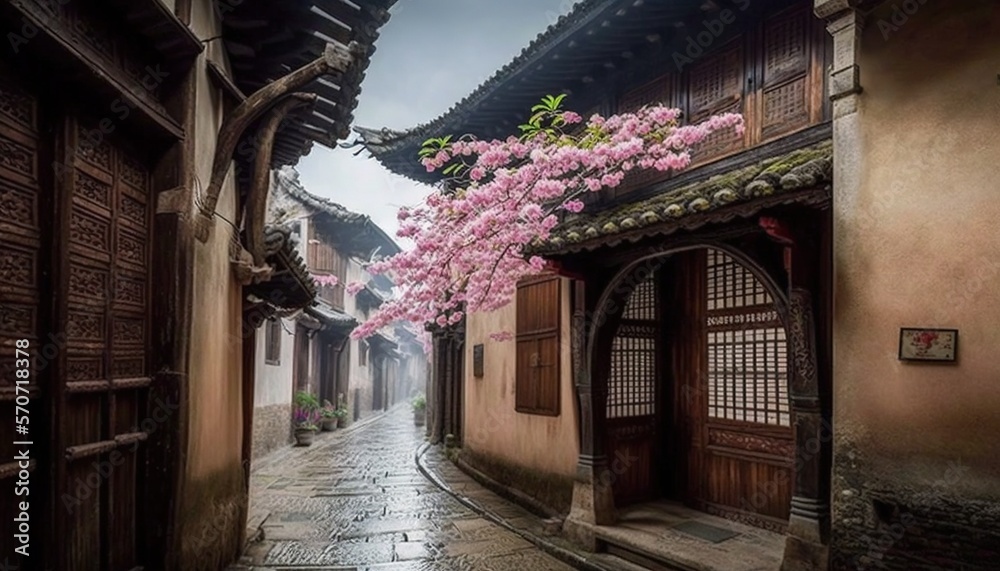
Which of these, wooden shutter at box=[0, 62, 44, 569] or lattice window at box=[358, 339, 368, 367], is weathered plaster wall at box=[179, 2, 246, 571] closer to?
wooden shutter at box=[0, 62, 44, 569]

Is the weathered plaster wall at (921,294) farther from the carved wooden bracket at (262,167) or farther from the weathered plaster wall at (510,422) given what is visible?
the carved wooden bracket at (262,167)

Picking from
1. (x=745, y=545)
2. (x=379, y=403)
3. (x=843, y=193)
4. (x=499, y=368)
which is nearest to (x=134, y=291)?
(x=843, y=193)

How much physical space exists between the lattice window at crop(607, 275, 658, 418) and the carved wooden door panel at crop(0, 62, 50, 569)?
6.82 metres

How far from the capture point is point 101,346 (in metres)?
4.45

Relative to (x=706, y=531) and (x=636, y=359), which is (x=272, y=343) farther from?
(x=706, y=531)

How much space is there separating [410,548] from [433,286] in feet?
18.4

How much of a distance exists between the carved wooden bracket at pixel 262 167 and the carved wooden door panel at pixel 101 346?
1.64 meters

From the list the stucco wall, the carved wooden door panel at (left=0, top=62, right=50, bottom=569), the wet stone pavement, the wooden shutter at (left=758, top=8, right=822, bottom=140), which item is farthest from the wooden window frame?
the wooden shutter at (left=758, top=8, right=822, bottom=140)

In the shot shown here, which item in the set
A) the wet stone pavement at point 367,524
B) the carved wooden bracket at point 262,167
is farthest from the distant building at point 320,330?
the carved wooden bracket at point 262,167

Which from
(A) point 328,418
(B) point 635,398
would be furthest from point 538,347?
(A) point 328,418

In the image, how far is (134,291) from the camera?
4.95 meters

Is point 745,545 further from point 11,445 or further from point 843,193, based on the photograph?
point 11,445

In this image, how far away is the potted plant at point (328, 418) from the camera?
22.6 metres

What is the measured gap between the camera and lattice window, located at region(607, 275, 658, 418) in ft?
29.8
